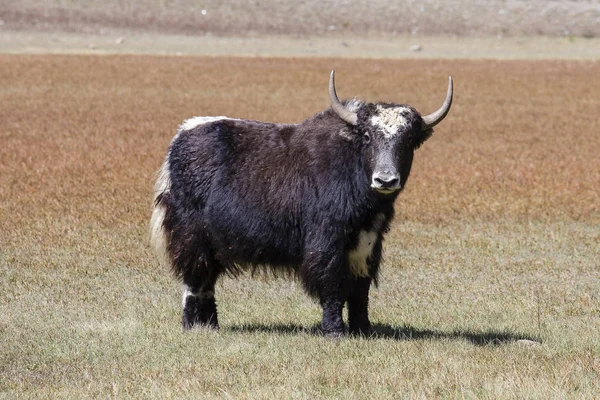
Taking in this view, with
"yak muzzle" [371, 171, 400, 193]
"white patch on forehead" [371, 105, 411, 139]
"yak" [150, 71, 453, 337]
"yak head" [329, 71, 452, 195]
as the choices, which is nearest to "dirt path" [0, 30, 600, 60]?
"yak" [150, 71, 453, 337]

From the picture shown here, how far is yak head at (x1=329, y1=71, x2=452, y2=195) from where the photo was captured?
7238 millimetres

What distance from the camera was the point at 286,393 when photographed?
19.6 feet

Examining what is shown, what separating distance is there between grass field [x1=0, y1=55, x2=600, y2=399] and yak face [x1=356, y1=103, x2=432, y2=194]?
1.22 meters

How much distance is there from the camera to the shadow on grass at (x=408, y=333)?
766cm

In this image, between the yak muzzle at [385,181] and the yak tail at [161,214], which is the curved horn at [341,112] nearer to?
the yak muzzle at [385,181]

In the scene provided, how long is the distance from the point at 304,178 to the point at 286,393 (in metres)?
2.28

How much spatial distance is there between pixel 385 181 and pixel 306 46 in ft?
157

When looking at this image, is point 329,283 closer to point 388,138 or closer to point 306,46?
point 388,138

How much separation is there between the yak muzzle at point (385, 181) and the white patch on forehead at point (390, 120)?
382 millimetres

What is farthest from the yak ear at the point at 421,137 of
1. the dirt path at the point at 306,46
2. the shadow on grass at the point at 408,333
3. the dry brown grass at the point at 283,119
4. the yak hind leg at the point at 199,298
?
the dirt path at the point at 306,46

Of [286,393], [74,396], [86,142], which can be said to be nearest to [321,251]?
[286,393]

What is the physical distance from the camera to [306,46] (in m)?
54.2

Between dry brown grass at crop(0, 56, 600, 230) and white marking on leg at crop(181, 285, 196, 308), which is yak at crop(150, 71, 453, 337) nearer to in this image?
white marking on leg at crop(181, 285, 196, 308)

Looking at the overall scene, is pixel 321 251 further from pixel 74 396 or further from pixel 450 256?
pixel 450 256
